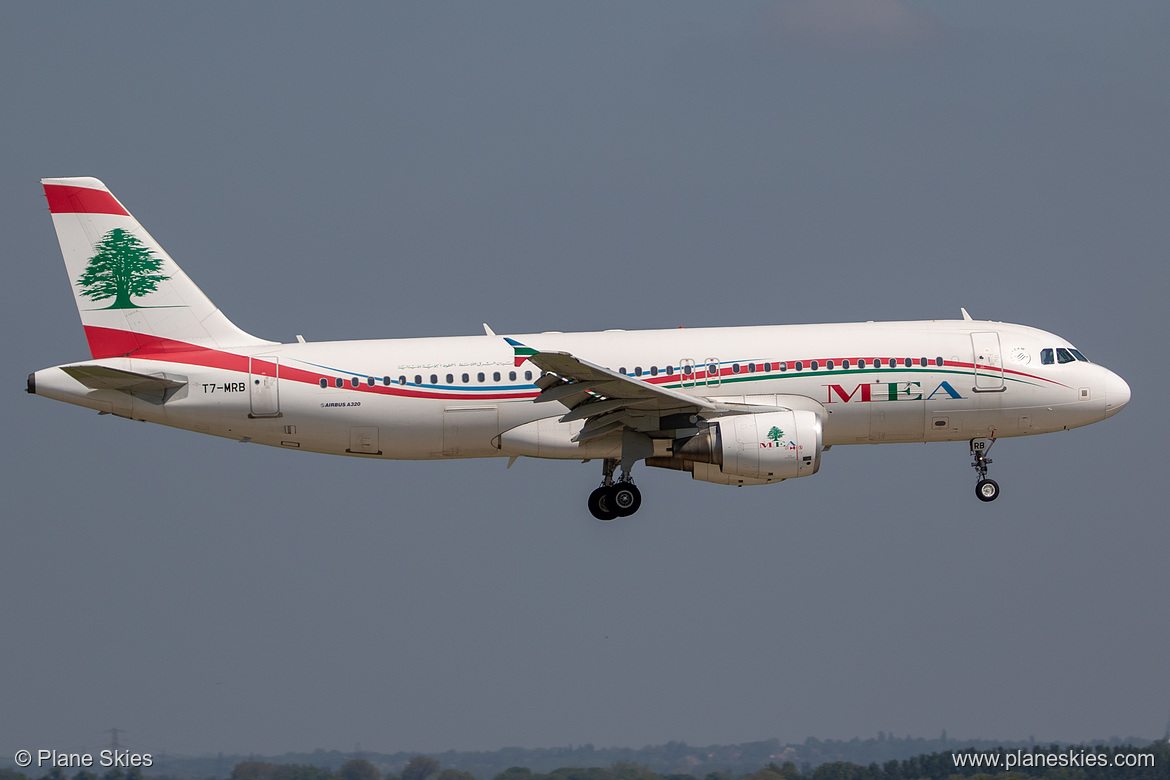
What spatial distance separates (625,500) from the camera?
124ft

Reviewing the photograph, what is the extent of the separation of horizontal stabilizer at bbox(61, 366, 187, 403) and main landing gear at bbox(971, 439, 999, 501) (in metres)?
21.6

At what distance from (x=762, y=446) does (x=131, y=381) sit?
16275 mm

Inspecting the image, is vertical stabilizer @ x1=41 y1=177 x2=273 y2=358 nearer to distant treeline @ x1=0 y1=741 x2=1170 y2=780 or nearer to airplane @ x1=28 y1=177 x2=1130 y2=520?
airplane @ x1=28 y1=177 x2=1130 y2=520

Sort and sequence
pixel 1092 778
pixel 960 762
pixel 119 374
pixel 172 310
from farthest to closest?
pixel 1092 778 → pixel 960 762 → pixel 172 310 → pixel 119 374

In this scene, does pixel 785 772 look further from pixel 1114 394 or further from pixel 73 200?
pixel 73 200

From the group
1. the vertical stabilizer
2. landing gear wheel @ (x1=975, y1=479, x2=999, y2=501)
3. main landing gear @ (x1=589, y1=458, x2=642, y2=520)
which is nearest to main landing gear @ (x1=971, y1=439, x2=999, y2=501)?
landing gear wheel @ (x1=975, y1=479, x2=999, y2=501)

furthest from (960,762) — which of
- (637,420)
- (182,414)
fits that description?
(182,414)

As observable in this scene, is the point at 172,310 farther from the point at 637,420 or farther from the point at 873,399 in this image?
the point at 873,399

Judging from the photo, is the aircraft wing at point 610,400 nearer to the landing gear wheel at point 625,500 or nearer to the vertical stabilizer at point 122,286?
the landing gear wheel at point 625,500

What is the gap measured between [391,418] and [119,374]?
6.97 m

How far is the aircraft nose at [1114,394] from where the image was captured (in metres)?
38.5

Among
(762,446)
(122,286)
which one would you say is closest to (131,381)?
(122,286)

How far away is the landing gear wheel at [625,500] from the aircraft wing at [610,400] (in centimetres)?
209

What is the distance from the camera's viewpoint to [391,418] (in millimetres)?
36438
